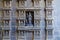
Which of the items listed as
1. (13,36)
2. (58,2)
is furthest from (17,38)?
(58,2)

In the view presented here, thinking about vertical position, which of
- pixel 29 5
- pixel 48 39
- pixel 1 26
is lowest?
pixel 48 39

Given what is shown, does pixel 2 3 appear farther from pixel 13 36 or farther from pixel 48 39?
pixel 48 39

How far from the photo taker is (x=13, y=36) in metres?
1.79

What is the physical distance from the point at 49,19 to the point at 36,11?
191 mm

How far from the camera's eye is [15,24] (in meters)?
1.79

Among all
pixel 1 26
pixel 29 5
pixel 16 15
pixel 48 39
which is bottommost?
pixel 48 39

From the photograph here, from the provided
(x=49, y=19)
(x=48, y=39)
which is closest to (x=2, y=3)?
(x=49, y=19)

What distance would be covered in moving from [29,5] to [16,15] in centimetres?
21

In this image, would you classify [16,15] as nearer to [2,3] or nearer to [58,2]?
[2,3]

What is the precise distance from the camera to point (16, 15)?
179 centimetres

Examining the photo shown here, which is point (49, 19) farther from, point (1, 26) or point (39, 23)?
point (1, 26)

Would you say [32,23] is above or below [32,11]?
below

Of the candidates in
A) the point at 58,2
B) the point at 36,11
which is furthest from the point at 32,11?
the point at 58,2

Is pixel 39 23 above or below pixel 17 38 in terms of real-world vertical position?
above
